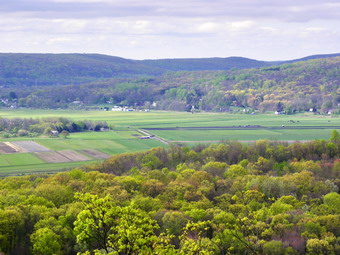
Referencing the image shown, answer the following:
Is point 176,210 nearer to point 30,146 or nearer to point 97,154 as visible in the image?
point 97,154

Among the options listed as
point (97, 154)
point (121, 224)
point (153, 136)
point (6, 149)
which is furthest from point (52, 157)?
point (121, 224)

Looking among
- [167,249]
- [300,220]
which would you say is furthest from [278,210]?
[167,249]

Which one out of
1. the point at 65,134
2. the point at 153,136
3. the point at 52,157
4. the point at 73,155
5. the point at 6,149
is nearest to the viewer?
the point at 52,157

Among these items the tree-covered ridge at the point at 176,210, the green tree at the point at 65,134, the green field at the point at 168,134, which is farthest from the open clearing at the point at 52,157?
the green tree at the point at 65,134

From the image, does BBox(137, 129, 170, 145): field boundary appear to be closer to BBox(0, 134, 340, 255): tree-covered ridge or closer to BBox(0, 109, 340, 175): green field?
BBox(0, 109, 340, 175): green field

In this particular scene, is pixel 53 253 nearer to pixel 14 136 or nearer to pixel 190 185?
pixel 190 185
